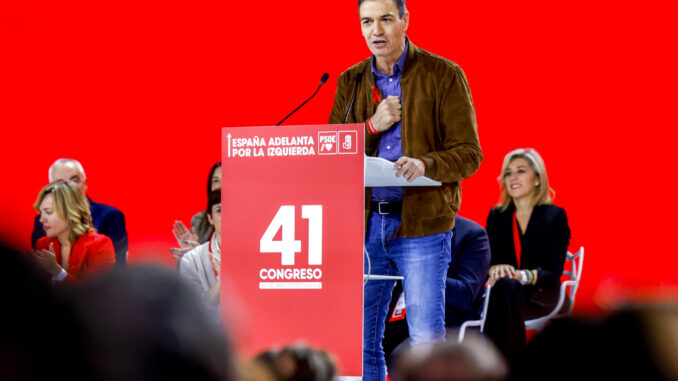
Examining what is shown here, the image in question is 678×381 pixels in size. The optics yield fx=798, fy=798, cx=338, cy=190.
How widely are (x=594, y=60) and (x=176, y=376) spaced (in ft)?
16.5

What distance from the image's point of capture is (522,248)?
4.59m

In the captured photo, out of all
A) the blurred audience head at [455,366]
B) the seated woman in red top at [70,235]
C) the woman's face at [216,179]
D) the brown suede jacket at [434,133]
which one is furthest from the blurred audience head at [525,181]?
the blurred audience head at [455,366]

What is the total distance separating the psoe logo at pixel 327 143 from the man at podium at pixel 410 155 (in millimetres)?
309

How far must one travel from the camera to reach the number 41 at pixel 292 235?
2396 mm

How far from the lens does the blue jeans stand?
261 centimetres

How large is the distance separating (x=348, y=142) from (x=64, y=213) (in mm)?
2180

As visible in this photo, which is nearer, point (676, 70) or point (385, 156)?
point (385, 156)

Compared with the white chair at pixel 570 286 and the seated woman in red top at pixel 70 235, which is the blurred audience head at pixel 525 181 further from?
the seated woman in red top at pixel 70 235

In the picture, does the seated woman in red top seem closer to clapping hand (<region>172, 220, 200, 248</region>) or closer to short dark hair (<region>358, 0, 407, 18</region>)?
clapping hand (<region>172, 220, 200, 248</region>)

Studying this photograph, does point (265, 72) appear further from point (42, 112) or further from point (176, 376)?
point (176, 376)

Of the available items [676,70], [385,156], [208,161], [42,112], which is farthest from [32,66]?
[676,70]

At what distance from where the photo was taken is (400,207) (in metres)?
2.68

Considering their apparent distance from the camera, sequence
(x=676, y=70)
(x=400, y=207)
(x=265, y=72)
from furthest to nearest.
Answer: (x=265, y=72), (x=676, y=70), (x=400, y=207)

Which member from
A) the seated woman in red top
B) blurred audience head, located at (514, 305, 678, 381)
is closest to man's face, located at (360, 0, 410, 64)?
the seated woman in red top
